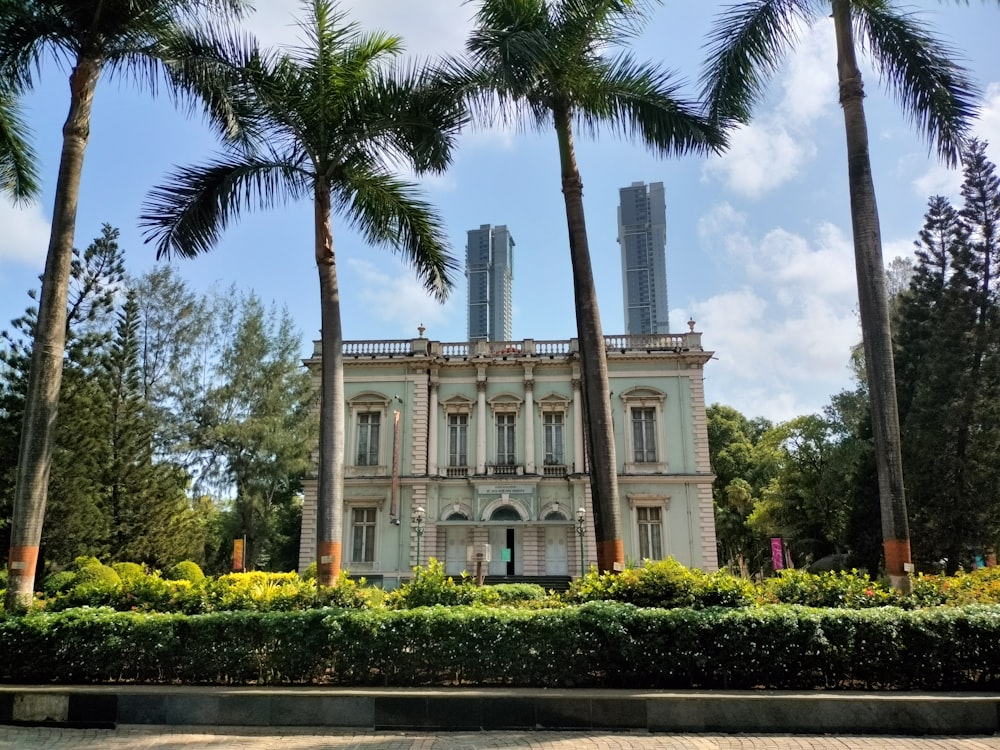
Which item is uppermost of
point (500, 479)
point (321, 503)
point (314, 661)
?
point (500, 479)

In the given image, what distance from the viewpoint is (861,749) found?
525 cm

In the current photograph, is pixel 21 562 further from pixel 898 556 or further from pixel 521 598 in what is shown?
pixel 898 556

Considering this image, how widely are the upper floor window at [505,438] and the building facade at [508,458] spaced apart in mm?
50

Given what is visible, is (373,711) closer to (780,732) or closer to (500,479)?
(780,732)

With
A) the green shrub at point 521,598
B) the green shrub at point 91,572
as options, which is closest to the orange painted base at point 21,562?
the green shrub at point 521,598

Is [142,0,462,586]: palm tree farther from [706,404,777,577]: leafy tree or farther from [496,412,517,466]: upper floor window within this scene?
[706,404,777,577]: leafy tree

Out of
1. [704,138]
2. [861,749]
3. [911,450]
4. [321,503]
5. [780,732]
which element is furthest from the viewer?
[911,450]

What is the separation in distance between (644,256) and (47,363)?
7787 cm

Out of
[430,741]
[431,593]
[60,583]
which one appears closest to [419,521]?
[60,583]

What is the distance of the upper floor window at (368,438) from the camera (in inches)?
1103

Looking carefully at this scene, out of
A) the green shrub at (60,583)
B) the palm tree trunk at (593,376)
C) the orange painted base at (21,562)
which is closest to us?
the orange painted base at (21,562)

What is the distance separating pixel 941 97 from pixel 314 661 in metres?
9.77

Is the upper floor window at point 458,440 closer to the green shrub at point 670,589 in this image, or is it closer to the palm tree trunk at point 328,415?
the palm tree trunk at point 328,415

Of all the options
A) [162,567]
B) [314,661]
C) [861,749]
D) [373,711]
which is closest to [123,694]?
[314,661]
